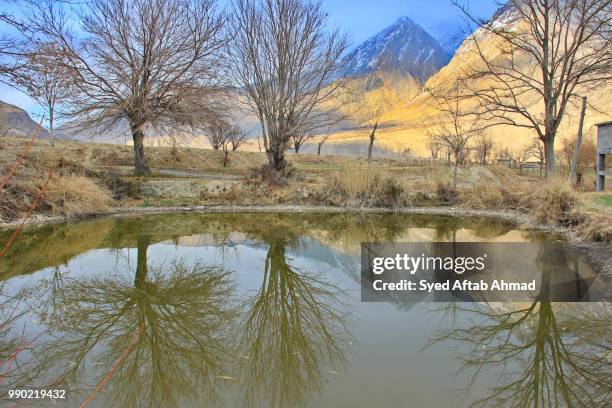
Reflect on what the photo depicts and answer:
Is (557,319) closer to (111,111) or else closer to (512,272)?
(512,272)

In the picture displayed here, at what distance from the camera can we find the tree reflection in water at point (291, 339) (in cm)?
380

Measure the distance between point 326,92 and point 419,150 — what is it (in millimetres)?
69608

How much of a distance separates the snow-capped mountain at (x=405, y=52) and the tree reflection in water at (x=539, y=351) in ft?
472

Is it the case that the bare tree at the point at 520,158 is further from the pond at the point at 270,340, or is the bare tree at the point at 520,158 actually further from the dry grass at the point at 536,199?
the pond at the point at 270,340

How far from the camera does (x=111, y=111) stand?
63.0 feet

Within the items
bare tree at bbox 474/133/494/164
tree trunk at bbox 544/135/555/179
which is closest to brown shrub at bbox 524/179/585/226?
tree trunk at bbox 544/135/555/179

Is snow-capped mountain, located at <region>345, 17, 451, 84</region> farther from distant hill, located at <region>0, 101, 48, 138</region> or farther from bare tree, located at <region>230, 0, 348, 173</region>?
distant hill, located at <region>0, 101, 48, 138</region>

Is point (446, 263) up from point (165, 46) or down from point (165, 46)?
down

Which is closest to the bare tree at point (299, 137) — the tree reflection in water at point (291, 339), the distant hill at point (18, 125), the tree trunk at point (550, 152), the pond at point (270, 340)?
the tree trunk at point (550, 152)

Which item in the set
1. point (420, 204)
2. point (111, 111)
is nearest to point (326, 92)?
point (420, 204)

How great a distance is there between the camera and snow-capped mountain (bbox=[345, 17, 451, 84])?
6235 inches

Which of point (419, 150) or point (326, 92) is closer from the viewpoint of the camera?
point (326, 92)

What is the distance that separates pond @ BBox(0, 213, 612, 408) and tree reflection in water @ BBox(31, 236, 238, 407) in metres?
0.02

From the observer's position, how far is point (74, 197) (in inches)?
579
